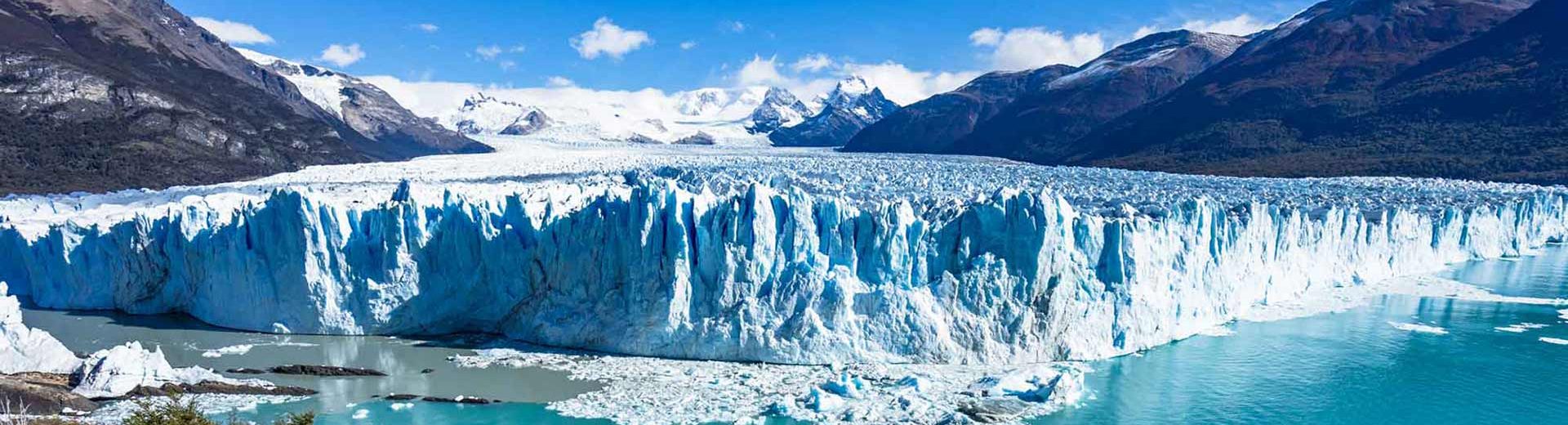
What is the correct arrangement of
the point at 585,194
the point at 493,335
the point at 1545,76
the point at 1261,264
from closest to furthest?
the point at 493,335, the point at 1261,264, the point at 585,194, the point at 1545,76

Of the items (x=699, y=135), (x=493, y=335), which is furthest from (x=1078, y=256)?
(x=699, y=135)

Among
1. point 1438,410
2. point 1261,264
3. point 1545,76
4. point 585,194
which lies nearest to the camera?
point 1438,410

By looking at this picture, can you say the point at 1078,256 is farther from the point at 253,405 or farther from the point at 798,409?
the point at 253,405

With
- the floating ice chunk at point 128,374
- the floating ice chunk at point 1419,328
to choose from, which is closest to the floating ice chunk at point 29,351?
the floating ice chunk at point 128,374

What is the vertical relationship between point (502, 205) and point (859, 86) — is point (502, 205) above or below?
below

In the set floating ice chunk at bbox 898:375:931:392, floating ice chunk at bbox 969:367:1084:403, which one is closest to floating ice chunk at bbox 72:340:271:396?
floating ice chunk at bbox 898:375:931:392

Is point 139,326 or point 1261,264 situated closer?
point 139,326

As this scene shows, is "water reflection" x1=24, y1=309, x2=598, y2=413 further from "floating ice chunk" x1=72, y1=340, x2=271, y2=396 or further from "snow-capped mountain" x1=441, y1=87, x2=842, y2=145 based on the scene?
"snow-capped mountain" x1=441, y1=87, x2=842, y2=145
